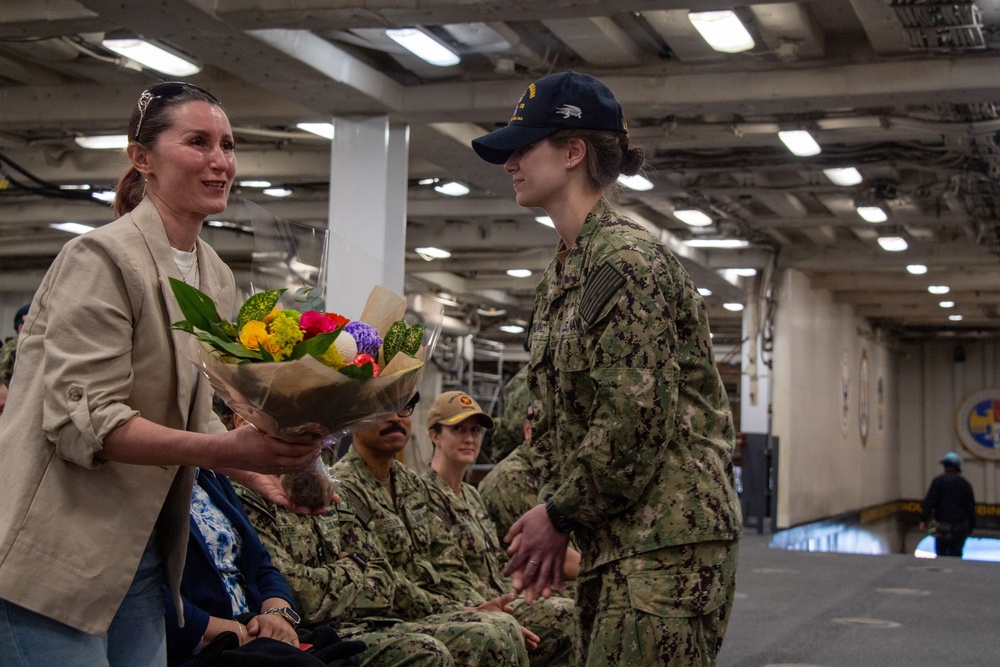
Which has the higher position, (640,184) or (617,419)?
(640,184)

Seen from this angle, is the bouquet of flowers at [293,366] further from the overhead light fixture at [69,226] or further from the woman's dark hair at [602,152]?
the overhead light fixture at [69,226]

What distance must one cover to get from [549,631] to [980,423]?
2257 centimetres

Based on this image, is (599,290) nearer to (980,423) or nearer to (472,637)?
(472,637)

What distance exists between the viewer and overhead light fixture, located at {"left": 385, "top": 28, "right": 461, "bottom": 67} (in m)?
6.61

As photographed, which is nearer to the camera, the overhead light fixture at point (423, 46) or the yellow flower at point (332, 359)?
the yellow flower at point (332, 359)

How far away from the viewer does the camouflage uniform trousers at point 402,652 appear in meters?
3.31

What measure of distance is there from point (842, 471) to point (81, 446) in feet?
59.6

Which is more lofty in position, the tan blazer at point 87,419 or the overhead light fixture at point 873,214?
the overhead light fixture at point 873,214

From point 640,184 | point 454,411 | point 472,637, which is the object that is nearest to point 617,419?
point 472,637

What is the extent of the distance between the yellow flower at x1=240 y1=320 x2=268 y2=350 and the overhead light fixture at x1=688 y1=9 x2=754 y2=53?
5246 millimetres

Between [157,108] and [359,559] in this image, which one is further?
[359,559]

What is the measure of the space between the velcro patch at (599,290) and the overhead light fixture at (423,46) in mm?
4918

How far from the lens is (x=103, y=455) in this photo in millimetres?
1572

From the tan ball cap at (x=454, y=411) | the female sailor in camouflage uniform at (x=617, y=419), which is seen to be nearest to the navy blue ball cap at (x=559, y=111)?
the female sailor in camouflage uniform at (x=617, y=419)
